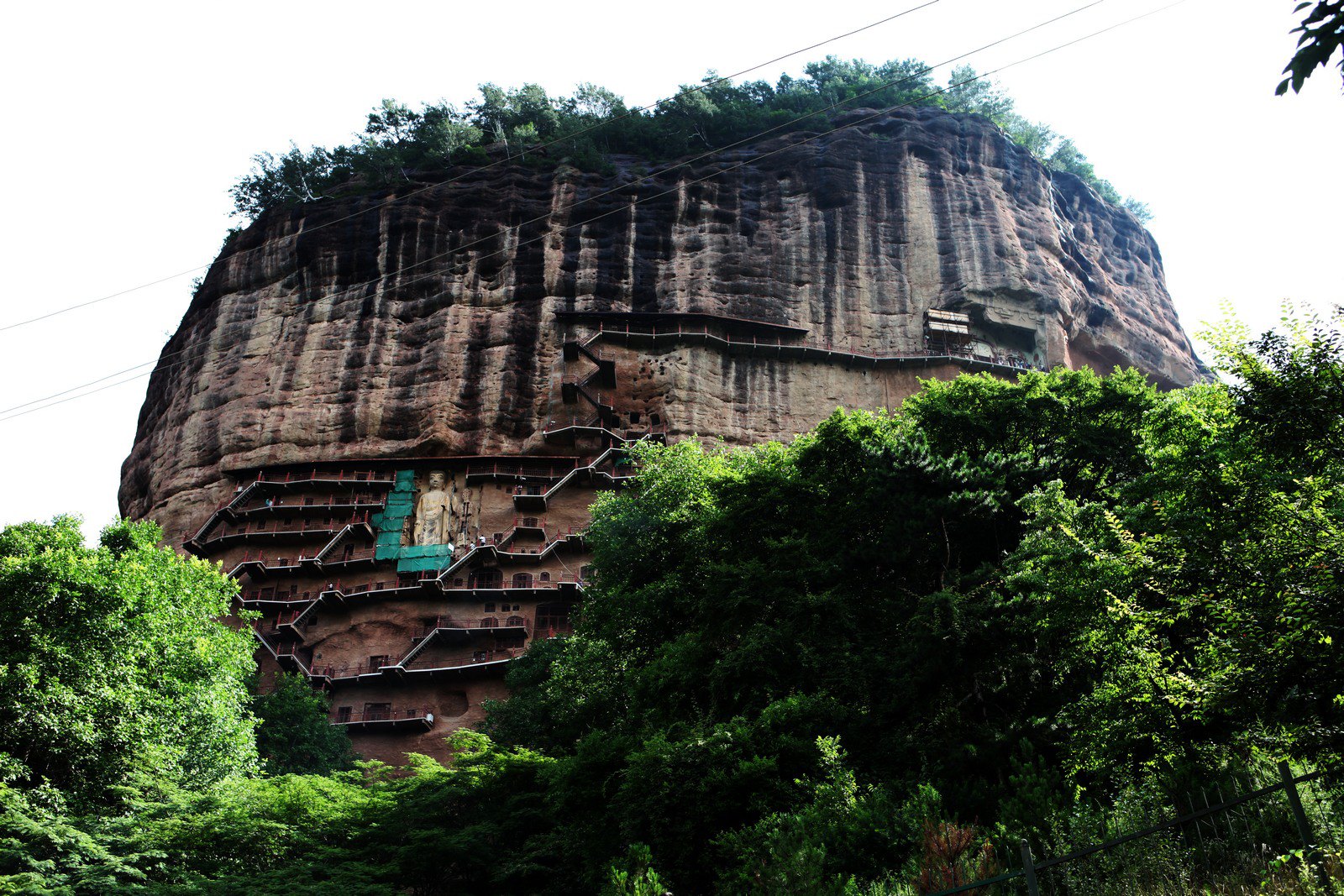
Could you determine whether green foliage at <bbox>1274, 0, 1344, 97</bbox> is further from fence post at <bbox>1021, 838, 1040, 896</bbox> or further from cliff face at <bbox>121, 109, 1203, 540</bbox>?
cliff face at <bbox>121, 109, 1203, 540</bbox>

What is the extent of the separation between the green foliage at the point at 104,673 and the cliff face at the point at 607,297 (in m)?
16.5

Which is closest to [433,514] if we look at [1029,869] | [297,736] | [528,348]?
[528,348]

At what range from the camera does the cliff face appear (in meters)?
39.2

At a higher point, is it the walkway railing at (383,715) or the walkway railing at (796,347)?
the walkway railing at (796,347)

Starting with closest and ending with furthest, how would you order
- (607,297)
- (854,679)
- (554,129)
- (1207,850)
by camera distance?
(1207,850)
(854,679)
(607,297)
(554,129)

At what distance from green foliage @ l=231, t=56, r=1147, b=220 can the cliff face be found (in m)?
2.23

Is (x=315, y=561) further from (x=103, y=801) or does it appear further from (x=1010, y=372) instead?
(x=1010, y=372)

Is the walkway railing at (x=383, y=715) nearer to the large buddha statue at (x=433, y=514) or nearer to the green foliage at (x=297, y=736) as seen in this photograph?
the green foliage at (x=297, y=736)

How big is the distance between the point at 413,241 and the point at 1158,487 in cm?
3489

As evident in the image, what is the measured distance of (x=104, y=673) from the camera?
1972 cm

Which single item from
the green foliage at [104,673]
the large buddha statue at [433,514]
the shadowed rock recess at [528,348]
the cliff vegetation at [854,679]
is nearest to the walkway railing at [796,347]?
the shadowed rock recess at [528,348]

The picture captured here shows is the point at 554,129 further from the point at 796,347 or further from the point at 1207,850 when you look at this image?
the point at 1207,850

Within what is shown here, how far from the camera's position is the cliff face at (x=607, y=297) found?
1545 inches

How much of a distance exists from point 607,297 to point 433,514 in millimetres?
11098
